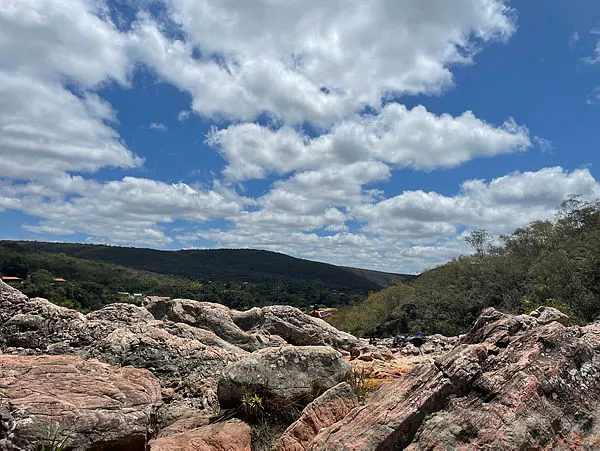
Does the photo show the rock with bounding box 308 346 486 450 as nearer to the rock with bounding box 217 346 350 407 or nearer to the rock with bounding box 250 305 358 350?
the rock with bounding box 217 346 350 407

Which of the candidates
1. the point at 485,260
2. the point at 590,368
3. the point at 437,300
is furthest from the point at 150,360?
the point at 485,260

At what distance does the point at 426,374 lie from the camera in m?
5.52

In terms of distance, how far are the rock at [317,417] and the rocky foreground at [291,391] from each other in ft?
0.05

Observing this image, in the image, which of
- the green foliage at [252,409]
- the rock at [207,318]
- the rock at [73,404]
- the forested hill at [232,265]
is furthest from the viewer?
the forested hill at [232,265]

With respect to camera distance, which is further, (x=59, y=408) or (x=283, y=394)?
(x=283, y=394)

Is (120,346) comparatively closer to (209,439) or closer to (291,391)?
(209,439)

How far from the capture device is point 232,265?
14950 cm

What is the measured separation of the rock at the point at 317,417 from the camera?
6.07 metres

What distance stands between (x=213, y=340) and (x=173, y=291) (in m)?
64.7

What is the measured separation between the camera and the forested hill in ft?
427

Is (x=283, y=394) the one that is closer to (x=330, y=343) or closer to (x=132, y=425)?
(x=132, y=425)

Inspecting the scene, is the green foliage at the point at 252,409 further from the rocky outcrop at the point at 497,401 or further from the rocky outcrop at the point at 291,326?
the rocky outcrop at the point at 291,326

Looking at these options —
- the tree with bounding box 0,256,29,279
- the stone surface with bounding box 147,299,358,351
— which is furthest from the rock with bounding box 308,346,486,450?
the tree with bounding box 0,256,29,279

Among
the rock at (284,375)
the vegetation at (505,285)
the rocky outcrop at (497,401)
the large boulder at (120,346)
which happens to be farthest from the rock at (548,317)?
the vegetation at (505,285)
